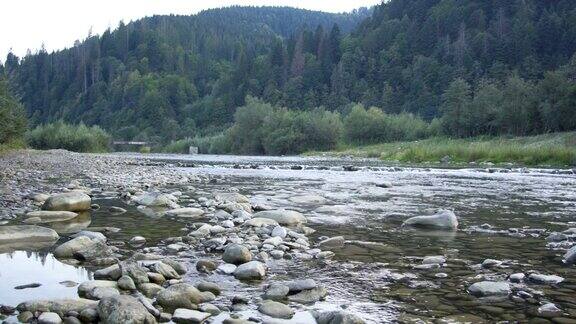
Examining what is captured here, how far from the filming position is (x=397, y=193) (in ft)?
60.8

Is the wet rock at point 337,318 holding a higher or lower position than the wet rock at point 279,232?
higher

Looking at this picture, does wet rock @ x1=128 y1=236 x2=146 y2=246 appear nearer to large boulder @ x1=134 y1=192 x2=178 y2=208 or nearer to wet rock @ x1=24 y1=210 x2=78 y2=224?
wet rock @ x1=24 y1=210 x2=78 y2=224

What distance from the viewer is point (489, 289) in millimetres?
5941

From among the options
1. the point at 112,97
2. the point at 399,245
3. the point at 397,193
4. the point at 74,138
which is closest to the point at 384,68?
the point at 74,138

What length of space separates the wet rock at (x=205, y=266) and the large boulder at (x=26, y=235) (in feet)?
9.87

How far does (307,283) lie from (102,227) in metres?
5.39

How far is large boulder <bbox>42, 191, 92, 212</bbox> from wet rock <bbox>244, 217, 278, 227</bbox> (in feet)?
13.9

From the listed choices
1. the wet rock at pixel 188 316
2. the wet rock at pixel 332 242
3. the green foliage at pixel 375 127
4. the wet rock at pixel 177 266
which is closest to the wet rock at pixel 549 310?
the wet rock at pixel 188 316

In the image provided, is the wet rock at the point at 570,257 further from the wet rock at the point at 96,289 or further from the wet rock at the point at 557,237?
the wet rock at the point at 96,289

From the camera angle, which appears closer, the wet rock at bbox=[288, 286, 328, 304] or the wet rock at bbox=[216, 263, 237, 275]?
the wet rock at bbox=[288, 286, 328, 304]

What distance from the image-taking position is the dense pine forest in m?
73.5

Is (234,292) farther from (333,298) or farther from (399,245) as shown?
(399,245)

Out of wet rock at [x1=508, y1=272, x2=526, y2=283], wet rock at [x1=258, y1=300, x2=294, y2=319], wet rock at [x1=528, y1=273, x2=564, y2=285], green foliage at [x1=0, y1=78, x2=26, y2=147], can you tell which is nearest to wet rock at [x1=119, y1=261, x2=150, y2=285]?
wet rock at [x1=258, y1=300, x2=294, y2=319]

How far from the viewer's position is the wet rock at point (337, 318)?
188 inches
